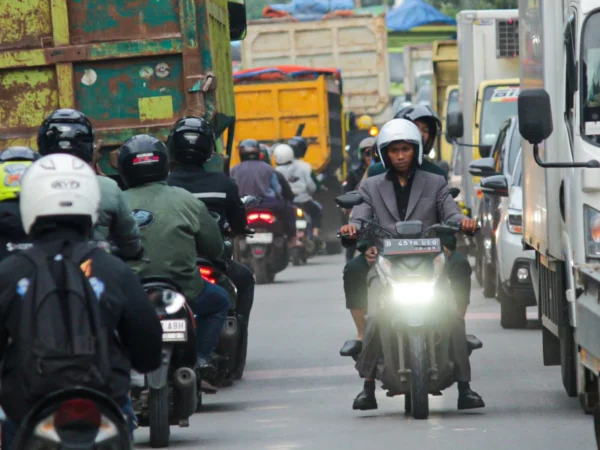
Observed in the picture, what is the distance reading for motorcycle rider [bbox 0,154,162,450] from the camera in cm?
554

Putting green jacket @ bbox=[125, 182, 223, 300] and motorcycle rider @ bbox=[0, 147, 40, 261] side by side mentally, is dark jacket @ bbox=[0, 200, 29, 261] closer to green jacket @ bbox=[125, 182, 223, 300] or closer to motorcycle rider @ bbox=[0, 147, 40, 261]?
motorcycle rider @ bbox=[0, 147, 40, 261]

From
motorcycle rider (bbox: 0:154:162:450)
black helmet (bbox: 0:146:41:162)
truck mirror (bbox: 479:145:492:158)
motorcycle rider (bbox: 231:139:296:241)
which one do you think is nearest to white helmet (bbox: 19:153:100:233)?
motorcycle rider (bbox: 0:154:162:450)

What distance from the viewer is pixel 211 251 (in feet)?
32.9

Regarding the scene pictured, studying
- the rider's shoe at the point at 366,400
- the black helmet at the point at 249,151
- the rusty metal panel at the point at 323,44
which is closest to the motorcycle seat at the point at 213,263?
the rider's shoe at the point at 366,400

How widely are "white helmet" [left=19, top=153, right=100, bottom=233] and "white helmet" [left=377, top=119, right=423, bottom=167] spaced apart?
191 inches

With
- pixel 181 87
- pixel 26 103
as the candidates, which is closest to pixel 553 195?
pixel 181 87

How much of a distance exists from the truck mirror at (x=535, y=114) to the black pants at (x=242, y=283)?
3.75 m

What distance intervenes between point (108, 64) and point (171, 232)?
13.1ft

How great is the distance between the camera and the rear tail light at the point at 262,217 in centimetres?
2251

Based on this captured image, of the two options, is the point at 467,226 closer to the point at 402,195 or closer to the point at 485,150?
the point at 402,195

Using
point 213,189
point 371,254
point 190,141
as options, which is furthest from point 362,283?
point 190,141

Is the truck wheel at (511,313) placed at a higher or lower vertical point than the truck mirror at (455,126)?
lower

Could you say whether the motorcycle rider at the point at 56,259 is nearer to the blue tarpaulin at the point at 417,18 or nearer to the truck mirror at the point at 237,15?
the truck mirror at the point at 237,15

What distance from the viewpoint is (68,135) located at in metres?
9.05
